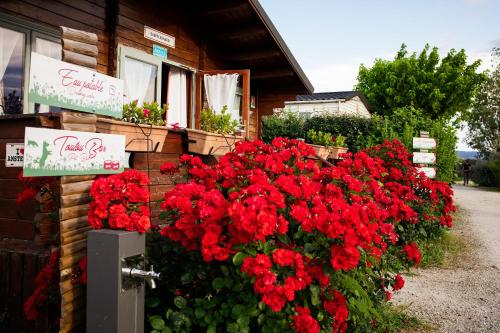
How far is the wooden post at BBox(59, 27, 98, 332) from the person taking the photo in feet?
7.66

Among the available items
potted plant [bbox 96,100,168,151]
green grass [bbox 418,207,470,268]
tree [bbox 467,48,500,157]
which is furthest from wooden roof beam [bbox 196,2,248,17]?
tree [bbox 467,48,500,157]

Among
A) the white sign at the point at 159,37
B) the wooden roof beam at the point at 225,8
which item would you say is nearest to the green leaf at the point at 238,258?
the white sign at the point at 159,37

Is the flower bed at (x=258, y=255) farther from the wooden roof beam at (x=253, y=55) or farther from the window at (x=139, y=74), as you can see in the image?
the wooden roof beam at (x=253, y=55)

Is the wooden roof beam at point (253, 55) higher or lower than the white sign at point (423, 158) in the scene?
higher

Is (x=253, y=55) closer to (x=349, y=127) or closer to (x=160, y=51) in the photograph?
(x=160, y=51)

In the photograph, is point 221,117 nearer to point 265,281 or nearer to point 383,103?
point 265,281

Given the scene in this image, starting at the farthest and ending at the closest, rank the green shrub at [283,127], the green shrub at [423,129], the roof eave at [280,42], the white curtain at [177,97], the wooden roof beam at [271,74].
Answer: the green shrub at [283,127] < the green shrub at [423,129] < the wooden roof beam at [271,74] < the white curtain at [177,97] < the roof eave at [280,42]

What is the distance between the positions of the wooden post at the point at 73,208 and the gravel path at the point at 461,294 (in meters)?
3.41

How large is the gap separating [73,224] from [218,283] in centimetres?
99

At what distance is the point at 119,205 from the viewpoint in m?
2.16

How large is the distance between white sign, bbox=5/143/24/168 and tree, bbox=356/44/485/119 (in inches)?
1184

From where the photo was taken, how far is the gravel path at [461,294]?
13.8 ft

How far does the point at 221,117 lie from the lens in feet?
20.4

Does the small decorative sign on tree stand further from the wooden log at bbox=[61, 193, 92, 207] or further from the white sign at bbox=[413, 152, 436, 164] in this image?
the wooden log at bbox=[61, 193, 92, 207]
